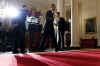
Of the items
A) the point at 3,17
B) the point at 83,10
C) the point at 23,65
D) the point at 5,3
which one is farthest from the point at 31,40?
the point at 83,10

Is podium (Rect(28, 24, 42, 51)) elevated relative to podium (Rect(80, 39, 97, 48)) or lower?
elevated

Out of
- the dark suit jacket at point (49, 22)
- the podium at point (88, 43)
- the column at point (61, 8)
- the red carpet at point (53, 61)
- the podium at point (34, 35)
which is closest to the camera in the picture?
the red carpet at point (53, 61)

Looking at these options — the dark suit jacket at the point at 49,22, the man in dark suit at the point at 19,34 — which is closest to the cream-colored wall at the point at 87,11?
the dark suit jacket at the point at 49,22

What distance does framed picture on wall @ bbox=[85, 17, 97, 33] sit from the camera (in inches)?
250

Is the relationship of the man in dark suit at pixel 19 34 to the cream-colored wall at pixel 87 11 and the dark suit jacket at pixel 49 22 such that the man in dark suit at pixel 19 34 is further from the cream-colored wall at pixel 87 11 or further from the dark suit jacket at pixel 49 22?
the cream-colored wall at pixel 87 11

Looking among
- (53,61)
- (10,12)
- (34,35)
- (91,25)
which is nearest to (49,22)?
→ (34,35)

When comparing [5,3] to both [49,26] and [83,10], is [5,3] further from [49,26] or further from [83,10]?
[83,10]

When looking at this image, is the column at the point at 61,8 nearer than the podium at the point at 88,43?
Yes

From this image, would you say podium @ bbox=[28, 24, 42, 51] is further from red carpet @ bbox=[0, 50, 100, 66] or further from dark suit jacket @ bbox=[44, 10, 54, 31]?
red carpet @ bbox=[0, 50, 100, 66]

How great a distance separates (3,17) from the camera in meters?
5.27

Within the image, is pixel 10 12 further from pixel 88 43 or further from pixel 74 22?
pixel 88 43

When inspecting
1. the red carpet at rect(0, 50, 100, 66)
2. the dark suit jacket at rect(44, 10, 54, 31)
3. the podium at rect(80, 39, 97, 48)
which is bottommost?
the podium at rect(80, 39, 97, 48)

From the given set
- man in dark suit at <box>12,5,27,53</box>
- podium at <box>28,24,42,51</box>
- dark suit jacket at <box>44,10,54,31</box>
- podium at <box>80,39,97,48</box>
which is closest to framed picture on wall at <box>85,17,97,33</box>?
podium at <box>80,39,97,48</box>

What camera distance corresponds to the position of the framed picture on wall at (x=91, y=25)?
20.8 ft
